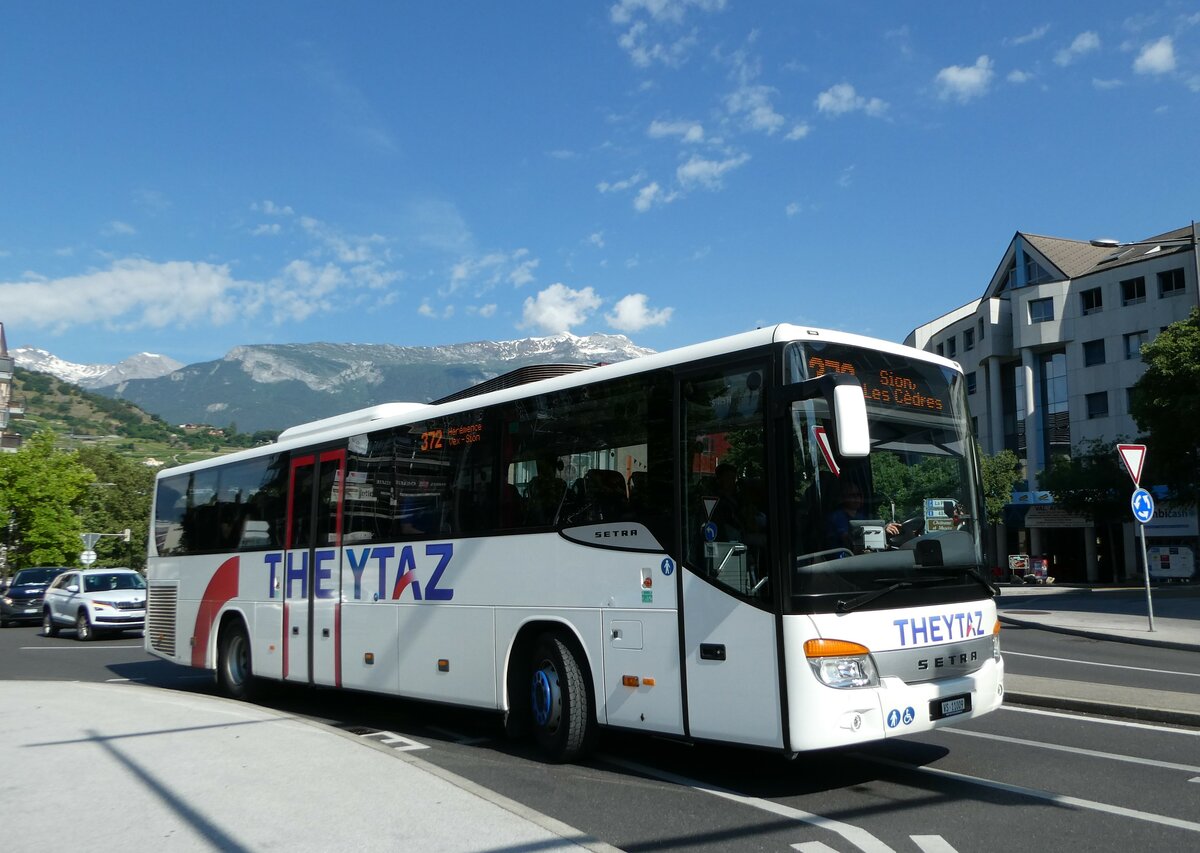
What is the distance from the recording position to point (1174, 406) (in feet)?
102

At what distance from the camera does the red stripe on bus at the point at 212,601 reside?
1310 centimetres

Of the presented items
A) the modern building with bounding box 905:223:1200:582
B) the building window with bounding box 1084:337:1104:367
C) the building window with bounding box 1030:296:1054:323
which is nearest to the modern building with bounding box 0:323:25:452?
the modern building with bounding box 905:223:1200:582

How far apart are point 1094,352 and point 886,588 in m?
57.2

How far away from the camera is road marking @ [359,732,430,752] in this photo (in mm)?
9055

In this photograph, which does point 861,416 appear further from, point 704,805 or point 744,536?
point 704,805

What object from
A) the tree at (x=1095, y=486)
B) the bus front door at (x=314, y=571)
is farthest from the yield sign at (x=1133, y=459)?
the tree at (x=1095, y=486)

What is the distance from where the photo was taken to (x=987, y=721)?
9.40 m

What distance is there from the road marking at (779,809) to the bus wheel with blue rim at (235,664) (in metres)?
6.38

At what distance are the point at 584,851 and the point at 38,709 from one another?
809 centimetres

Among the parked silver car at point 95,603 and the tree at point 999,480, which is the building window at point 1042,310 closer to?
the tree at point 999,480

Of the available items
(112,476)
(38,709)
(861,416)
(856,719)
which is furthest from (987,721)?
(112,476)

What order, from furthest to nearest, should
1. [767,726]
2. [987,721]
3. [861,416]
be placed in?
1. [987,721]
2. [767,726]
3. [861,416]

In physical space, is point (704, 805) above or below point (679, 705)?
below

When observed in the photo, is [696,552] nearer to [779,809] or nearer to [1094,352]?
[779,809]
